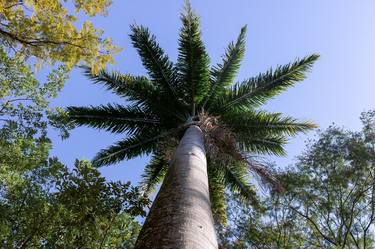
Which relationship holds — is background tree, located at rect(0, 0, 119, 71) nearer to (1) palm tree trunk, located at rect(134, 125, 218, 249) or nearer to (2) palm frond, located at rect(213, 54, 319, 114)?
(1) palm tree trunk, located at rect(134, 125, 218, 249)

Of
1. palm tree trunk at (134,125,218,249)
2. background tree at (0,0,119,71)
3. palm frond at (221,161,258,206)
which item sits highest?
palm frond at (221,161,258,206)

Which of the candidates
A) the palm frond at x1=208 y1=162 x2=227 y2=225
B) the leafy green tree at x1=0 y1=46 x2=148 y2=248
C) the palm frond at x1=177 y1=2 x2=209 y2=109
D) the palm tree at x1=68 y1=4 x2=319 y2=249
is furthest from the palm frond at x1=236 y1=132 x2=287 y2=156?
the leafy green tree at x1=0 y1=46 x2=148 y2=248

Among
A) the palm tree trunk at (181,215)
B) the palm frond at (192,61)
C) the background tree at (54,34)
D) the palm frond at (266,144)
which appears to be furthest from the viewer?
the palm frond at (266,144)

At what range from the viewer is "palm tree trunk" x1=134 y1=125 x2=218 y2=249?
119 inches

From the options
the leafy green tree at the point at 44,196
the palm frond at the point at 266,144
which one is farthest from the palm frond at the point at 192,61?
the leafy green tree at the point at 44,196

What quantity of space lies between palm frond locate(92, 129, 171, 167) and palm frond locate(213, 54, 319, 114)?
2234 mm

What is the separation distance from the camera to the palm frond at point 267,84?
1228 cm

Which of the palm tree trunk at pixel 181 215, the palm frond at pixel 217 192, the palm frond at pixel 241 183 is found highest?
the palm frond at pixel 241 183

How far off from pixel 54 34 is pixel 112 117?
21.7 ft

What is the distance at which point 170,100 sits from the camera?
12.2 metres

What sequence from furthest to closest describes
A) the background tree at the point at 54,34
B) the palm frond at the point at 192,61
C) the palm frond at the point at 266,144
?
1. the palm frond at the point at 266,144
2. the palm frond at the point at 192,61
3. the background tree at the point at 54,34

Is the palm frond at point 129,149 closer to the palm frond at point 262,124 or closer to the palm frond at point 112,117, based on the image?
the palm frond at point 112,117

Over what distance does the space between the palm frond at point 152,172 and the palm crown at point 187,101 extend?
0.29 metres

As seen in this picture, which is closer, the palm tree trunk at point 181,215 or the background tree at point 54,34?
the palm tree trunk at point 181,215
